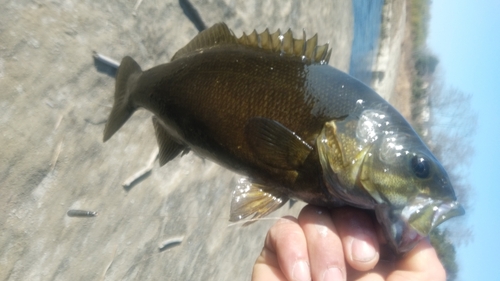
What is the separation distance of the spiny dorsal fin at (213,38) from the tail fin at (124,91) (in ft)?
0.86

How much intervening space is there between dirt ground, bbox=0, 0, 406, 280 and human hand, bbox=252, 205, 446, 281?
117 cm

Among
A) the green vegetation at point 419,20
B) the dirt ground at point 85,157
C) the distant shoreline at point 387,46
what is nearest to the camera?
the dirt ground at point 85,157

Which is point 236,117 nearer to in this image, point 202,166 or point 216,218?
point 202,166

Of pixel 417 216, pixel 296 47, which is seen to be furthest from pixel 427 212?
pixel 296 47

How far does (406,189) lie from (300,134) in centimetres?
29

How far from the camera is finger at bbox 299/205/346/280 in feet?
3.56

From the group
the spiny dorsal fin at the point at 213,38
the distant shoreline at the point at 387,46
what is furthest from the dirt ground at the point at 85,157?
the distant shoreline at the point at 387,46

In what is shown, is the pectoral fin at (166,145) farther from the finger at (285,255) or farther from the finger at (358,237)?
the finger at (358,237)

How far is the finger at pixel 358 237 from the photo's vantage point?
107 cm

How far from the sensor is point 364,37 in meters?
7.50

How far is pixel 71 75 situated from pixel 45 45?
0.20m

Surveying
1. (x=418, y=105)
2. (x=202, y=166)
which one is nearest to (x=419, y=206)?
(x=202, y=166)

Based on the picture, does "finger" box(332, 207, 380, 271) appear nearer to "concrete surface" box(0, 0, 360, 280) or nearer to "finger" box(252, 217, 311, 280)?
"finger" box(252, 217, 311, 280)

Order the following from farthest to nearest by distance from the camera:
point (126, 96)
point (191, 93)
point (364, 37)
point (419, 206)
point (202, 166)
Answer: point (364, 37) < point (202, 166) < point (126, 96) < point (191, 93) < point (419, 206)
